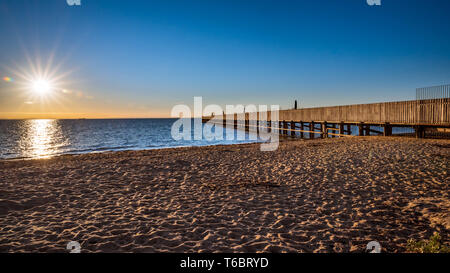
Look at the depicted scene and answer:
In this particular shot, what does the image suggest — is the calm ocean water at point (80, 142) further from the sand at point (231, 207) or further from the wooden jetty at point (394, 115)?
the sand at point (231, 207)

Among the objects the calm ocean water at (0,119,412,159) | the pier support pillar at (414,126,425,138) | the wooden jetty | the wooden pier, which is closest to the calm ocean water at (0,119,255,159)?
the calm ocean water at (0,119,412,159)

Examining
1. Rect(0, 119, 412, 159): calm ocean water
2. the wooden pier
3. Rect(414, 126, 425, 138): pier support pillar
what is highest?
the wooden pier

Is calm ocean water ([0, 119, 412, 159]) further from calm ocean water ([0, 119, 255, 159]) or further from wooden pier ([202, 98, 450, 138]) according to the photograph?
wooden pier ([202, 98, 450, 138])

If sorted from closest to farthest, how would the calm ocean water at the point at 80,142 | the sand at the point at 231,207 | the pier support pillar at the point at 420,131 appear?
the sand at the point at 231,207 < the pier support pillar at the point at 420,131 < the calm ocean water at the point at 80,142

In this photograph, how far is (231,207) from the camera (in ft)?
19.6

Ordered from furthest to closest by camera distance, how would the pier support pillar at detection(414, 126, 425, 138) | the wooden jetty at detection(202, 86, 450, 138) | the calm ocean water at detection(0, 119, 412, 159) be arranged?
the calm ocean water at detection(0, 119, 412, 159)
the pier support pillar at detection(414, 126, 425, 138)
the wooden jetty at detection(202, 86, 450, 138)

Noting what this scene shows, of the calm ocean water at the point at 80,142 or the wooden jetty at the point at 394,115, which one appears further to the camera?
the calm ocean water at the point at 80,142

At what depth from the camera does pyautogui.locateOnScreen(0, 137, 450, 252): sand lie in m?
4.30

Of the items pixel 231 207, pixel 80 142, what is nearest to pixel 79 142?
pixel 80 142

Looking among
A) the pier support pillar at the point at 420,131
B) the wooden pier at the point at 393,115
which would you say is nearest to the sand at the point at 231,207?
the wooden pier at the point at 393,115

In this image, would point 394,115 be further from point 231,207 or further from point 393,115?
point 231,207

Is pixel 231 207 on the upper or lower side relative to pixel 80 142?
upper

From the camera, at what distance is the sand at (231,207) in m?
4.30
